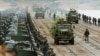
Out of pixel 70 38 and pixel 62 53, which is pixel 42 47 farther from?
pixel 70 38

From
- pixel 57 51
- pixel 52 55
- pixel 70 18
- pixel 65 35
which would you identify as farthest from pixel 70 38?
pixel 70 18

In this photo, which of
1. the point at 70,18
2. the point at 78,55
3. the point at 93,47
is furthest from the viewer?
the point at 70,18

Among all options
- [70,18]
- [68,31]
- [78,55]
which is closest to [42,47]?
[78,55]

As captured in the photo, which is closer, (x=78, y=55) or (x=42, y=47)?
(x=42, y=47)

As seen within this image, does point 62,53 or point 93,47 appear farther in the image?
point 93,47

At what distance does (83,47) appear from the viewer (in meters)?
54.6

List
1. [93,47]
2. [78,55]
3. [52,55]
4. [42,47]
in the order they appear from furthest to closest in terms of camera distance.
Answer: [93,47], [78,55], [42,47], [52,55]

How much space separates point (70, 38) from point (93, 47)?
2.90 meters

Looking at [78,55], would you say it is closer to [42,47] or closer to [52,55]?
[42,47]

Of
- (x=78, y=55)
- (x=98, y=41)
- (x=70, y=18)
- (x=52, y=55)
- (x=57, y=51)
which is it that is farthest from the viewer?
(x=70, y=18)

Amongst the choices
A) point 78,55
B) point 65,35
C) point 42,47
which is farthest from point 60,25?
point 42,47

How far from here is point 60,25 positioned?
56.8m

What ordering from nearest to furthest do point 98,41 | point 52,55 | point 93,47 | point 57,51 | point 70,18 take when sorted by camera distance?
point 52,55
point 57,51
point 93,47
point 98,41
point 70,18

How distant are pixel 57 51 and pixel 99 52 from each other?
14.4 feet
